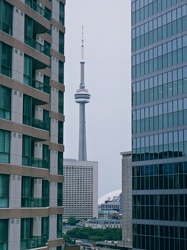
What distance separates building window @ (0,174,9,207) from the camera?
28.4 meters

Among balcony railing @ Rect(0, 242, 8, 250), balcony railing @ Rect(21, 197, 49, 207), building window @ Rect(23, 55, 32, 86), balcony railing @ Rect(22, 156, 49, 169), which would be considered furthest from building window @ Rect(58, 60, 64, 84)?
balcony railing @ Rect(0, 242, 8, 250)

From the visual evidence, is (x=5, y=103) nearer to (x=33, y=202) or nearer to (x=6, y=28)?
(x=6, y=28)

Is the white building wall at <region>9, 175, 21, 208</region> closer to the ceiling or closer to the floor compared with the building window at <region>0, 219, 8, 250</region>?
closer to the ceiling

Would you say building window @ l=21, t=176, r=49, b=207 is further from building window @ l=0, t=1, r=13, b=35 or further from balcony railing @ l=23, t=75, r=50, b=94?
building window @ l=0, t=1, r=13, b=35

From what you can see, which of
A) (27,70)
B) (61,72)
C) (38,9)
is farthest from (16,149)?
(61,72)

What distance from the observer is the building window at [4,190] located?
2838cm

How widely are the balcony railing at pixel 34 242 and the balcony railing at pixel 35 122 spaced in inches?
269

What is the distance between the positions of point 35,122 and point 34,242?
7.33 m

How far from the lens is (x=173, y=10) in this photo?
216 ft

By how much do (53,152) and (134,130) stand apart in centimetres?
3126

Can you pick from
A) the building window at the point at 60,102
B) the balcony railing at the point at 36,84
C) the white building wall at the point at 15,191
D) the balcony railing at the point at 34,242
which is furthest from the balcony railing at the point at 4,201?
the building window at the point at 60,102

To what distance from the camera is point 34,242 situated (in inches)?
1271

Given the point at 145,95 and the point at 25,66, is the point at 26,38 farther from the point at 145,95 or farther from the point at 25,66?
the point at 145,95

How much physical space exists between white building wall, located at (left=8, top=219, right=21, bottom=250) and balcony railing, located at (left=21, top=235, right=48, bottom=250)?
3.24 ft
